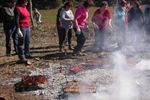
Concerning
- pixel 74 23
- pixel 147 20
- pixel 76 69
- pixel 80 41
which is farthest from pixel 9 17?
pixel 147 20

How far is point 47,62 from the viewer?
1342cm

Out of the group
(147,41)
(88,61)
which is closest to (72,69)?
(88,61)

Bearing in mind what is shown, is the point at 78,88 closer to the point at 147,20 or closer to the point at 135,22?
the point at 135,22

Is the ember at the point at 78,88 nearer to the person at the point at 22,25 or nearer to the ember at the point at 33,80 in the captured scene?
the ember at the point at 33,80

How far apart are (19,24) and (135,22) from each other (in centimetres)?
546

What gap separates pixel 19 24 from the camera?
1270cm

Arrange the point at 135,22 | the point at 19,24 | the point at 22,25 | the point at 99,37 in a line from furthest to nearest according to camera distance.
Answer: the point at 135,22 → the point at 99,37 → the point at 22,25 → the point at 19,24

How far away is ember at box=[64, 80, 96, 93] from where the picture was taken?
31.4 feet

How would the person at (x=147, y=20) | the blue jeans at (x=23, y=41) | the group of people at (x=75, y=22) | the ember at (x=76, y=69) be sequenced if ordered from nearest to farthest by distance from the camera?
the ember at (x=76, y=69) < the blue jeans at (x=23, y=41) < the group of people at (x=75, y=22) < the person at (x=147, y=20)

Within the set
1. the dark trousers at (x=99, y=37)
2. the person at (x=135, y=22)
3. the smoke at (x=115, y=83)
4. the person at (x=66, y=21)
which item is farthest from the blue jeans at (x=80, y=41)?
the person at (x=135, y=22)

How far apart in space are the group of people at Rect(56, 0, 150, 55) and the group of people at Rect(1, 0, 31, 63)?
1.59 meters

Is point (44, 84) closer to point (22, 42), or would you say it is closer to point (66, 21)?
point (22, 42)

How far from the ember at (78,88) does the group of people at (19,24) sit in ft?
10.1

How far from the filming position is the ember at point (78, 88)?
9578 millimetres
